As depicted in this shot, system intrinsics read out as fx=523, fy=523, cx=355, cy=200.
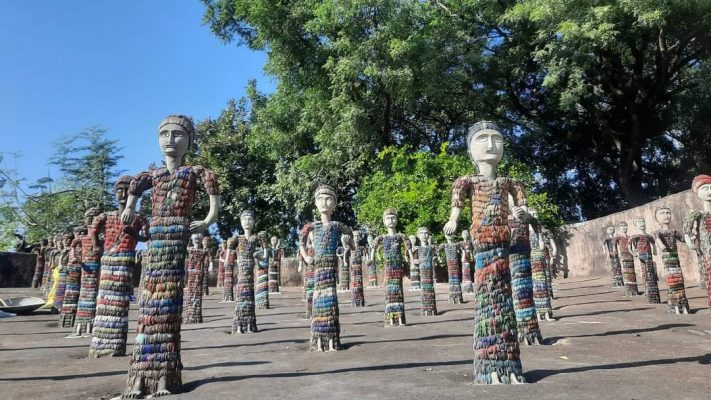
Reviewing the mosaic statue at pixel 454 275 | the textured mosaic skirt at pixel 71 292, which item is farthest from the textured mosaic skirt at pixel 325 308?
the mosaic statue at pixel 454 275

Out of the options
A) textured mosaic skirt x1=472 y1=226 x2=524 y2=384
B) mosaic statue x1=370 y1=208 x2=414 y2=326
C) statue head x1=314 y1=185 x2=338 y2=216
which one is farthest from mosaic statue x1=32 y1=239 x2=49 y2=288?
textured mosaic skirt x1=472 y1=226 x2=524 y2=384

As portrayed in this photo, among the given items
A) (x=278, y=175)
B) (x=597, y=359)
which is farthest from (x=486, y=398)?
(x=278, y=175)

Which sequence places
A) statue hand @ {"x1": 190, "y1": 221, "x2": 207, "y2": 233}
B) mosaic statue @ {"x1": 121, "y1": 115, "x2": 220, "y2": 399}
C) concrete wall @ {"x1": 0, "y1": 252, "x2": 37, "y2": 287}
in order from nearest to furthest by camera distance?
mosaic statue @ {"x1": 121, "y1": 115, "x2": 220, "y2": 399}, statue hand @ {"x1": 190, "y1": 221, "x2": 207, "y2": 233}, concrete wall @ {"x1": 0, "y1": 252, "x2": 37, "y2": 287}

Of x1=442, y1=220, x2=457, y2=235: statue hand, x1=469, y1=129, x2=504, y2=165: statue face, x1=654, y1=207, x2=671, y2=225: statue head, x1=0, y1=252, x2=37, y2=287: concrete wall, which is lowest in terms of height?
x1=442, y1=220, x2=457, y2=235: statue hand

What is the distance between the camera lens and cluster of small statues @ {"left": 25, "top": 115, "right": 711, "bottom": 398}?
548 cm

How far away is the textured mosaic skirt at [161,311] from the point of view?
5363mm

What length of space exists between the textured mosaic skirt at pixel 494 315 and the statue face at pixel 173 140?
3.62 metres

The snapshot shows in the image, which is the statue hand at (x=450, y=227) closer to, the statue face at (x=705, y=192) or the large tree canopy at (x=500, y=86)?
the statue face at (x=705, y=192)

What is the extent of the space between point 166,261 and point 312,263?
4157mm

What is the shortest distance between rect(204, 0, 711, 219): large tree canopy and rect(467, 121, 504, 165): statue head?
616 inches

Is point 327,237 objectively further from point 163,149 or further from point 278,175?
point 278,175

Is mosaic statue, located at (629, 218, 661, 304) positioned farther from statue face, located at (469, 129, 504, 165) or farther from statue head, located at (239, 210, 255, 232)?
statue head, located at (239, 210, 255, 232)

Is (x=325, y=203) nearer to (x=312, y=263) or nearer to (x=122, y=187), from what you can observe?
(x=312, y=263)

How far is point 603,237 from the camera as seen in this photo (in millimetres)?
22891
